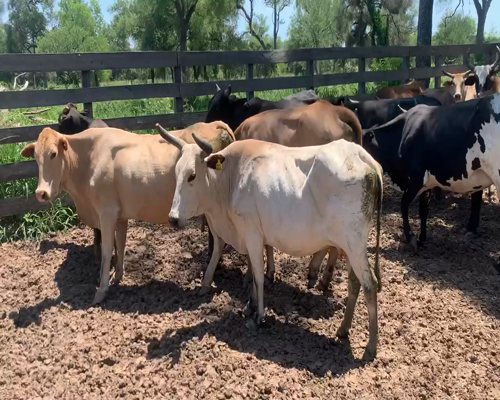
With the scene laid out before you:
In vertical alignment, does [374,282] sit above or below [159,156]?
below

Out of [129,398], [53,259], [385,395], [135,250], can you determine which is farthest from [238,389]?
[53,259]

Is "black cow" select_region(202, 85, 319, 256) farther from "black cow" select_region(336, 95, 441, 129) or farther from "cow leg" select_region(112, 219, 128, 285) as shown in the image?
"cow leg" select_region(112, 219, 128, 285)

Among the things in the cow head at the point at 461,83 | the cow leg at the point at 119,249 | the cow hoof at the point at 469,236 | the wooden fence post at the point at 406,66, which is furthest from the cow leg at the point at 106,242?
the wooden fence post at the point at 406,66

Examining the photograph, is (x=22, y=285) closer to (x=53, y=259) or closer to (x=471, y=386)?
(x=53, y=259)

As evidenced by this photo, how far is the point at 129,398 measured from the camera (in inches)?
162

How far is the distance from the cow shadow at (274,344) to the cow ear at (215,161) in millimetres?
1386

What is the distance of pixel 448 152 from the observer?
6809mm

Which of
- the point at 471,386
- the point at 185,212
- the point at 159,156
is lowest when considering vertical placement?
the point at 471,386

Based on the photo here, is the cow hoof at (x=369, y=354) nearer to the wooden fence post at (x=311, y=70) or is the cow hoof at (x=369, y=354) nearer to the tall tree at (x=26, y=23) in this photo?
the wooden fence post at (x=311, y=70)

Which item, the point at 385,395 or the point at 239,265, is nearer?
the point at 385,395

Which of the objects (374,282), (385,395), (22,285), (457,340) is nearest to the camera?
(385,395)

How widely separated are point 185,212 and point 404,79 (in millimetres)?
10299

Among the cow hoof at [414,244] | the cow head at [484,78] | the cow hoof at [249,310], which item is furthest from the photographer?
the cow head at [484,78]

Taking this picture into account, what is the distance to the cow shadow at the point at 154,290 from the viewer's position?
5414mm
